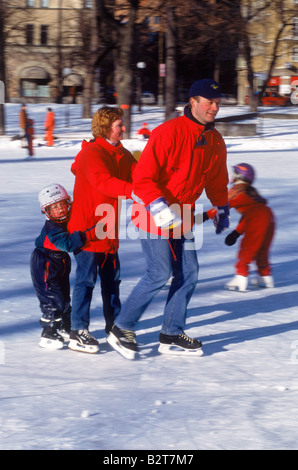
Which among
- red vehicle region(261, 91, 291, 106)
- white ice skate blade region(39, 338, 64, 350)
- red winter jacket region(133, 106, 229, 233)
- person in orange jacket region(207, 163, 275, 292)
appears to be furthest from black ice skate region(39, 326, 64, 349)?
red vehicle region(261, 91, 291, 106)

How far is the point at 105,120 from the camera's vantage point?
460cm

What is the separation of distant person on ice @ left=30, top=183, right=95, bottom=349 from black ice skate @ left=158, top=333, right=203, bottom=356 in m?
0.64

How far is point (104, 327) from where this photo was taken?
532 cm

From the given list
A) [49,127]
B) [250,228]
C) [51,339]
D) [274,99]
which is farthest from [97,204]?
[274,99]

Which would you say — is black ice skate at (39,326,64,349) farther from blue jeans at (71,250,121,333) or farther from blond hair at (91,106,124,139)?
blond hair at (91,106,124,139)

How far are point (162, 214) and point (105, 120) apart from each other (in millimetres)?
782

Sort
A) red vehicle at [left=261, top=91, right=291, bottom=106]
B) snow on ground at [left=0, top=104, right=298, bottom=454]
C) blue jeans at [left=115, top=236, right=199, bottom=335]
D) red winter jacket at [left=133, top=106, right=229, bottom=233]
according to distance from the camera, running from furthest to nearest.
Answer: red vehicle at [left=261, top=91, right=291, bottom=106] < blue jeans at [left=115, top=236, right=199, bottom=335] < red winter jacket at [left=133, top=106, right=229, bottom=233] < snow on ground at [left=0, top=104, right=298, bottom=454]

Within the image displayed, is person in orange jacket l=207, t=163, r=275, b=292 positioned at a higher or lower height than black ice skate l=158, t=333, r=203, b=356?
higher

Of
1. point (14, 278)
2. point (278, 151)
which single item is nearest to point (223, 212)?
point (14, 278)

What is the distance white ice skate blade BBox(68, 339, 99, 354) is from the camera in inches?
185

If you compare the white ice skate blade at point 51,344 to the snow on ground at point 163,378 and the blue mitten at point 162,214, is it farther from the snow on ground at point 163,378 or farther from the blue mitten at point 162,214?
the blue mitten at point 162,214

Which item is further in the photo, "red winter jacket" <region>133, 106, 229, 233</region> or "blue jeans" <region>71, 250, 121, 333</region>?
"blue jeans" <region>71, 250, 121, 333</region>

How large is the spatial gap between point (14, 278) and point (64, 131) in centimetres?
2490

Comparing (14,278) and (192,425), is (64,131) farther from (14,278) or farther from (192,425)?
(192,425)
